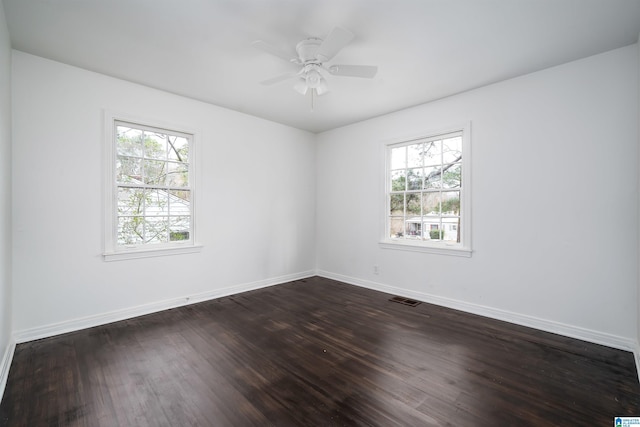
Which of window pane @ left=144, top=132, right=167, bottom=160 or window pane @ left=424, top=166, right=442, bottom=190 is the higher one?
window pane @ left=144, top=132, right=167, bottom=160

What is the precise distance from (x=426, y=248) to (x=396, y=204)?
0.85 metres

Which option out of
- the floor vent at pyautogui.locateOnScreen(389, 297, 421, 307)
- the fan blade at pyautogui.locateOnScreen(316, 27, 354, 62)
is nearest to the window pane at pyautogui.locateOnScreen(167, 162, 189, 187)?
the fan blade at pyautogui.locateOnScreen(316, 27, 354, 62)

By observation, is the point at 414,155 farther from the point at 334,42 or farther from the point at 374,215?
the point at 334,42

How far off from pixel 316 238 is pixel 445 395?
3.86 m

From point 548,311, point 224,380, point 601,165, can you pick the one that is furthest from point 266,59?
point 548,311

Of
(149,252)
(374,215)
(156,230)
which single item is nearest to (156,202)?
(156,230)

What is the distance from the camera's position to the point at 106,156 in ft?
10.7

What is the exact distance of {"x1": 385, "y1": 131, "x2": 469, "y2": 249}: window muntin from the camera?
12.6 feet

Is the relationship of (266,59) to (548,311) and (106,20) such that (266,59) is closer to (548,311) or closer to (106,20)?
(106,20)

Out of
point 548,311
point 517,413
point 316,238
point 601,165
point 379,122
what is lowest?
point 517,413

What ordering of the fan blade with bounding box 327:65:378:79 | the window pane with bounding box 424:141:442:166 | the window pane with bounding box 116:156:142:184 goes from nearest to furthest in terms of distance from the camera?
the fan blade with bounding box 327:65:378:79 → the window pane with bounding box 116:156:142:184 → the window pane with bounding box 424:141:442:166

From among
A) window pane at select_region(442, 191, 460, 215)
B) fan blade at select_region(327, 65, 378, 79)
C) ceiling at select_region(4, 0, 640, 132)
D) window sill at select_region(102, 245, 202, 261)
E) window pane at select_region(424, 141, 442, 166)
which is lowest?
window sill at select_region(102, 245, 202, 261)

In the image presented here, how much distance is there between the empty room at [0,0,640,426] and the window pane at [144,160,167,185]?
29 millimetres

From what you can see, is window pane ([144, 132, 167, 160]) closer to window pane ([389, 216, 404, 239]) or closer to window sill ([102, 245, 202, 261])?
window sill ([102, 245, 202, 261])
